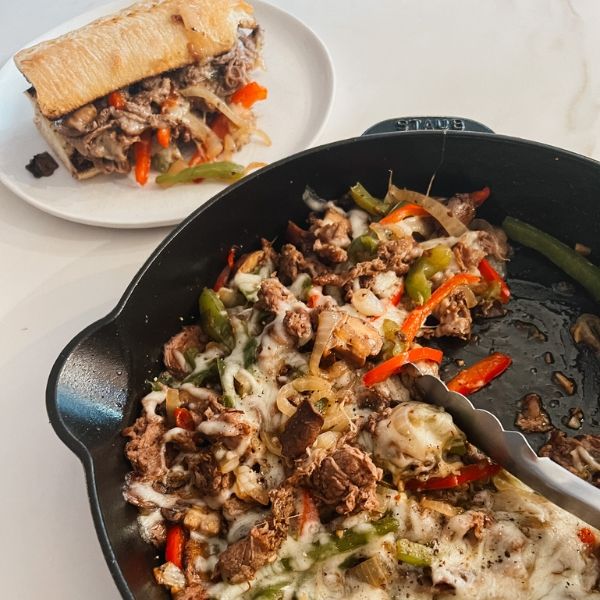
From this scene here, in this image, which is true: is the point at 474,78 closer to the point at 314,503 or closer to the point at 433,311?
the point at 433,311

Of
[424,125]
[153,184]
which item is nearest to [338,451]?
[424,125]

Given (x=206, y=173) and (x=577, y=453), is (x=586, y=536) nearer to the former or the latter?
(x=577, y=453)

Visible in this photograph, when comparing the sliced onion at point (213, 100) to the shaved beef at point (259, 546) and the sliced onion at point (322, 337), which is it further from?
the shaved beef at point (259, 546)

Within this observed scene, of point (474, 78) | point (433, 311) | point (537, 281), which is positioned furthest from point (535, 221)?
point (474, 78)

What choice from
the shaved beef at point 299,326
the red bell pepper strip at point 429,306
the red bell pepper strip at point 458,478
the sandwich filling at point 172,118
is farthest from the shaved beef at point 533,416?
the sandwich filling at point 172,118

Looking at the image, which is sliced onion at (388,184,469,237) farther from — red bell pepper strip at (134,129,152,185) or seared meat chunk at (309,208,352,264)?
red bell pepper strip at (134,129,152,185)

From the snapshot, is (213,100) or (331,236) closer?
(331,236)

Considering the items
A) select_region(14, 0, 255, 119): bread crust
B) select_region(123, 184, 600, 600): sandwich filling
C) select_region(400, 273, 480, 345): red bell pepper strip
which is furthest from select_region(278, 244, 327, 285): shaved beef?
select_region(14, 0, 255, 119): bread crust
